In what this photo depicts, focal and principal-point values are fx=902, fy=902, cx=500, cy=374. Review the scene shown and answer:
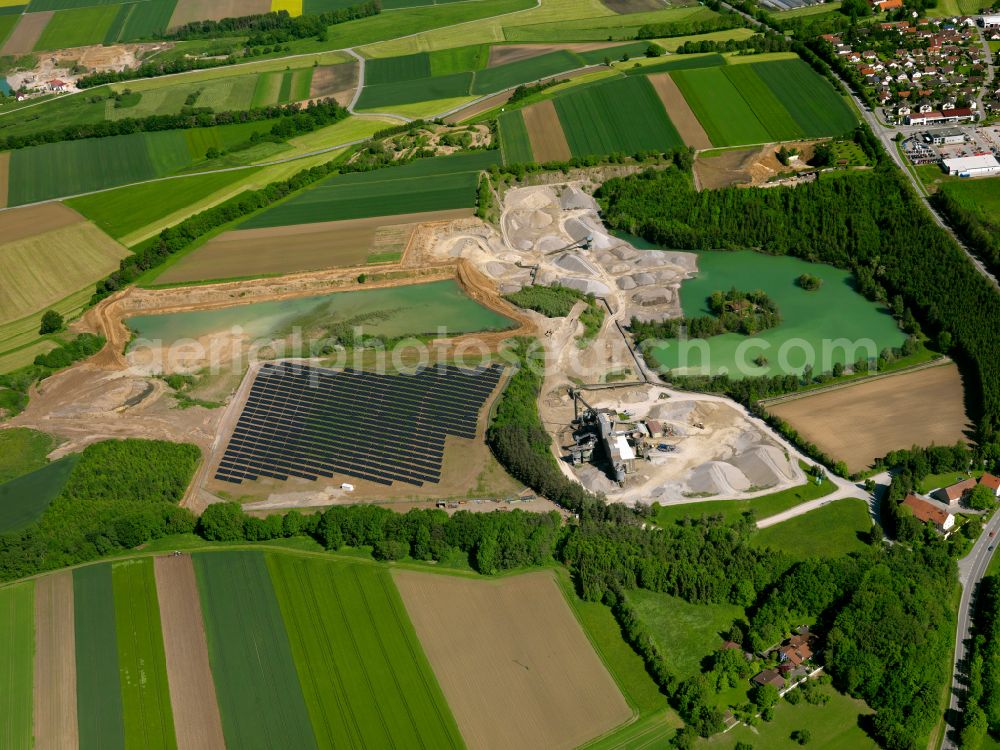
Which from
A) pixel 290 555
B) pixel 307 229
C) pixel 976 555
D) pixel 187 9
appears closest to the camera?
pixel 976 555

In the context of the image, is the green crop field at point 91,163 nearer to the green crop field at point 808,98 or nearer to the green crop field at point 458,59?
the green crop field at point 458,59

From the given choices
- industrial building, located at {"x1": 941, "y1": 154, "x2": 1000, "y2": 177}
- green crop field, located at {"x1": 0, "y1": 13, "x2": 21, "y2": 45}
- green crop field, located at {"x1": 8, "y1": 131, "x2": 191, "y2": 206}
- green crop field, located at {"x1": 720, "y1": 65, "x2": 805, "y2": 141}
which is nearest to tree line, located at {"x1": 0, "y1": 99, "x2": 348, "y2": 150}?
green crop field, located at {"x1": 8, "y1": 131, "x2": 191, "y2": 206}

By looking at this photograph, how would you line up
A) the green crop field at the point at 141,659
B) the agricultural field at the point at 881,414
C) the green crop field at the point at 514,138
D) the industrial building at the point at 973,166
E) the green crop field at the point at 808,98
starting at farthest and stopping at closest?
the green crop field at the point at 514,138 < the green crop field at the point at 808,98 < the industrial building at the point at 973,166 < the agricultural field at the point at 881,414 < the green crop field at the point at 141,659

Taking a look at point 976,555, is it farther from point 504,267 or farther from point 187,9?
point 187,9

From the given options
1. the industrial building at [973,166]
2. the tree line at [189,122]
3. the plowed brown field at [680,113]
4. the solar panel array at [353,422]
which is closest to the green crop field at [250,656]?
the solar panel array at [353,422]

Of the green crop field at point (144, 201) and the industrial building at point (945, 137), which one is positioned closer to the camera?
the industrial building at point (945, 137)

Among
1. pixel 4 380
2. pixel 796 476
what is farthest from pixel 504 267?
pixel 4 380

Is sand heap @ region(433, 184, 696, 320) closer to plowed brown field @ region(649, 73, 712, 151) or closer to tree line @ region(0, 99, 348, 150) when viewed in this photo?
plowed brown field @ region(649, 73, 712, 151)
